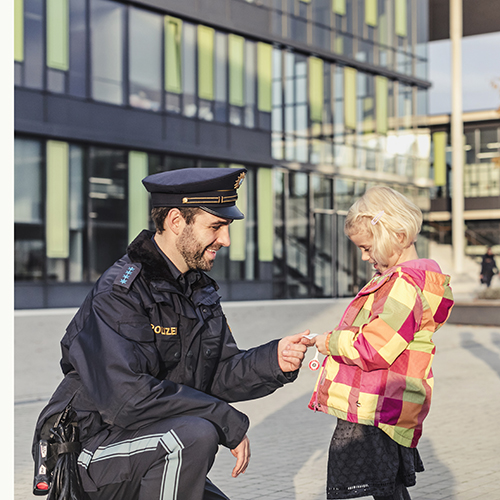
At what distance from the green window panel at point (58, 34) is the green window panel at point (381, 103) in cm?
1348

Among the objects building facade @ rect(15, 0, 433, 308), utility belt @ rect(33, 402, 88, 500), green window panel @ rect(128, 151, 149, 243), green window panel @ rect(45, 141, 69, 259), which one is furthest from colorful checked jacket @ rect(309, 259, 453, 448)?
green window panel @ rect(128, 151, 149, 243)

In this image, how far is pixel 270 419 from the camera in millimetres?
8469

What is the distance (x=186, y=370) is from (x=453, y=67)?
38041mm

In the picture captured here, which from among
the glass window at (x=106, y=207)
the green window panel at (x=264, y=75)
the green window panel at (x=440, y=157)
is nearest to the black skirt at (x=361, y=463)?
the glass window at (x=106, y=207)

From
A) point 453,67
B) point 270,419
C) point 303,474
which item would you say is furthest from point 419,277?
point 453,67

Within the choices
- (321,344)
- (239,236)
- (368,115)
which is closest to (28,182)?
(239,236)

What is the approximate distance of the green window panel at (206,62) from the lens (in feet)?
74.3

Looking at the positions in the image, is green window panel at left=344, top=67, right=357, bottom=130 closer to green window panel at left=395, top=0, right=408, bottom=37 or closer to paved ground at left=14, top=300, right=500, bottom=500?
green window panel at left=395, top=0, right=408, bottom=37

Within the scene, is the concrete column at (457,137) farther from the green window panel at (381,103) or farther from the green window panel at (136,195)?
the green window panel at (136,195)

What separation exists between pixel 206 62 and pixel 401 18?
11.4m

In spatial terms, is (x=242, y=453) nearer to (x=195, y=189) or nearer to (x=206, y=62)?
(x=195, y=189)

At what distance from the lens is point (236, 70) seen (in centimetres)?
2364

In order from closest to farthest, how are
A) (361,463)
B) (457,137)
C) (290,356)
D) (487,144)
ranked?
(290,356)
(361,463)
(457,137)
(487,144)

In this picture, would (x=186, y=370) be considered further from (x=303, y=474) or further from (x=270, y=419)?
(x=270, y=419)
